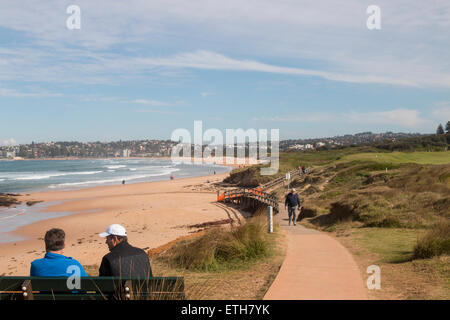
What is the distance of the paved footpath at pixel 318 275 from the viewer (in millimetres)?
5891

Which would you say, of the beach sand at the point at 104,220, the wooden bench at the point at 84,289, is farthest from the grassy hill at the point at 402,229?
the beach sand at the point at 104,220

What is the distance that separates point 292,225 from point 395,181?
842cm

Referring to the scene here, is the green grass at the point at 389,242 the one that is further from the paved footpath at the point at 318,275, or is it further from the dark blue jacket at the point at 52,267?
the dark blue jacket at the point at 52,267

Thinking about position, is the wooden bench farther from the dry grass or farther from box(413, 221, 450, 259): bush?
box(413, 221, 450, 259): bush

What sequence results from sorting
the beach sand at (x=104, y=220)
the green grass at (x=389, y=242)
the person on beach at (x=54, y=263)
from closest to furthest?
the person on beach at (x=54, y=263) → the green grass at (x=389, y=242) → the beach sand at (x=104, y=220)

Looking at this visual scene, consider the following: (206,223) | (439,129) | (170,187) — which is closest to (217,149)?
(439,129)

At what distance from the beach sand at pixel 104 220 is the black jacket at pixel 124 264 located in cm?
994

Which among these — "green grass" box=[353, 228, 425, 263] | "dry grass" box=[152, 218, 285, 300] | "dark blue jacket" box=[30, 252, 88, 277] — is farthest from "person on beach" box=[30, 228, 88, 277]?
"green grass" box=[353, 228, 425, 263]

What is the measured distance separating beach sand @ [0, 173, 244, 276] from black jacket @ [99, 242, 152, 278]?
32.6 ft

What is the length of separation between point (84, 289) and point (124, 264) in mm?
587

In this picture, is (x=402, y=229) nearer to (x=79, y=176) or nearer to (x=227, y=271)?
(x=227, y=271)

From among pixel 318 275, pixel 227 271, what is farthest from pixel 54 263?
pixel 318 275
